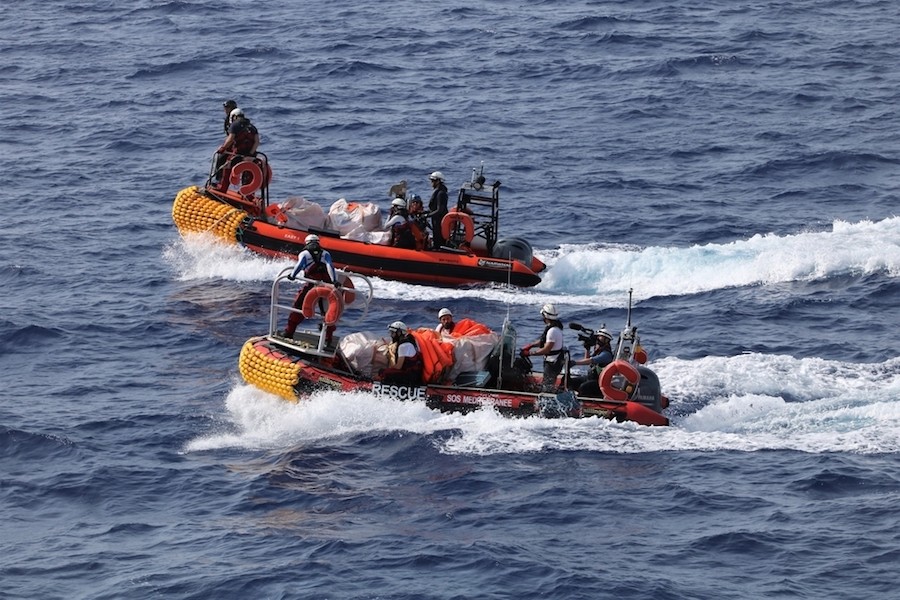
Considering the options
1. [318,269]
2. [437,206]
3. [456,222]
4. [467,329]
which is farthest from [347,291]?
[456,222]

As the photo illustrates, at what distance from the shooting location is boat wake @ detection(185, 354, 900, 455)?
26.5 meters

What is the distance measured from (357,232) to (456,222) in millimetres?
2214

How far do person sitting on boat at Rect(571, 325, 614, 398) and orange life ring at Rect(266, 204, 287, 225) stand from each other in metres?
10.8

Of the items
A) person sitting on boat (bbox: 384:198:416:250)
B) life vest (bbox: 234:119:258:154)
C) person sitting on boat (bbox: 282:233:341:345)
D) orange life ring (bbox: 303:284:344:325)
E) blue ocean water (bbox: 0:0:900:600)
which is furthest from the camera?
life vest (bbox: 234:119:258:154)

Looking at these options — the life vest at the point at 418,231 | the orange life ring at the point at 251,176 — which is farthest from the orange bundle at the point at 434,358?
the orange life ring at the point at 251,176

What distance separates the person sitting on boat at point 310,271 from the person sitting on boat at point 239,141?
823 centimetres

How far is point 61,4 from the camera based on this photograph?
5975 cm

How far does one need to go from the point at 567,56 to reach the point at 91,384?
2589cm

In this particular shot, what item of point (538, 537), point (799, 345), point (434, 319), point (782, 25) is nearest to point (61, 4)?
point (782, 25)

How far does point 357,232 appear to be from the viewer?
36250mm

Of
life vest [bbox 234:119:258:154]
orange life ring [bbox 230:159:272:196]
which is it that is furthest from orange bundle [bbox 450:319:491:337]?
life vest [bbox 234:119:258:154]

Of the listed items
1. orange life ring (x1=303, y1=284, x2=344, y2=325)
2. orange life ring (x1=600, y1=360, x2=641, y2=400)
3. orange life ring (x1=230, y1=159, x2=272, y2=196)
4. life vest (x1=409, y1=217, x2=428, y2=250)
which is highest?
orange life ring (x1=230, y1=159, x2=272, y2=196)

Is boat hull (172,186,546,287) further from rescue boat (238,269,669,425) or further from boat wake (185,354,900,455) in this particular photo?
boat wake (185,354,900,455)

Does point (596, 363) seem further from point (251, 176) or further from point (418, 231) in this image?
point (251, 176)
